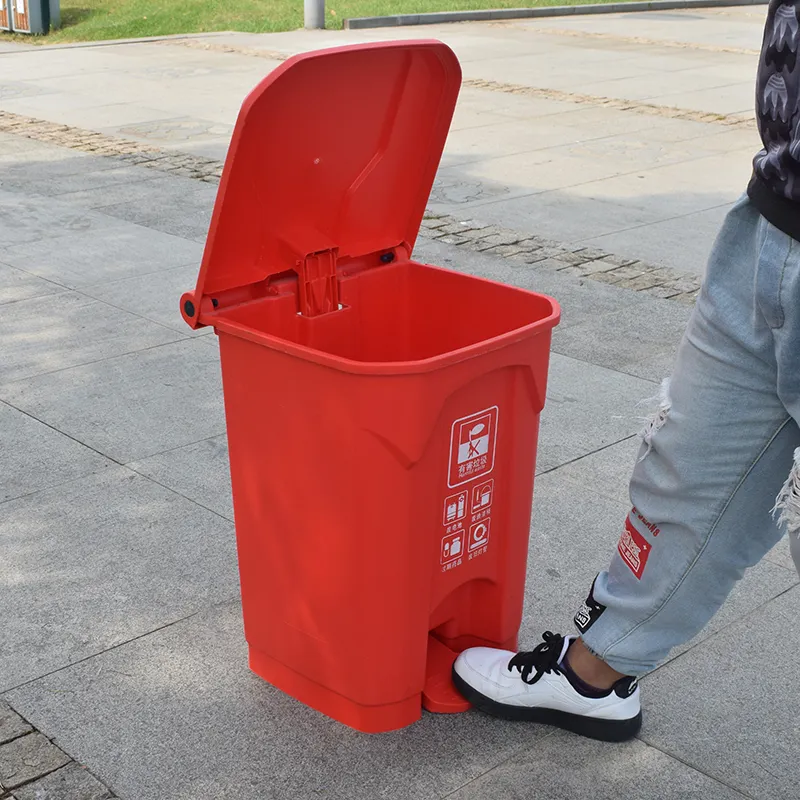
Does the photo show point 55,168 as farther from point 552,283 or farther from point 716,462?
point 716,462

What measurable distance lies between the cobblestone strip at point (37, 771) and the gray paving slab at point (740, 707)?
1.19 m

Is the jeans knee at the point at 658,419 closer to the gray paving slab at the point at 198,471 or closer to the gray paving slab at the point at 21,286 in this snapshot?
the gray paving slab at the point at 198,471

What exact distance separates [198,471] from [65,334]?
1.53 metres

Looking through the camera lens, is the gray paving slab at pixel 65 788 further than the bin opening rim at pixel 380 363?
Yes

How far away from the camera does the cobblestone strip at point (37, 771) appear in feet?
7.63

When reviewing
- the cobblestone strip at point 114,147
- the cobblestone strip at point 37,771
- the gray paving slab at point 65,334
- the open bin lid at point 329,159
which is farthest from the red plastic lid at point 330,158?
the cobblestone strip at point 114,147

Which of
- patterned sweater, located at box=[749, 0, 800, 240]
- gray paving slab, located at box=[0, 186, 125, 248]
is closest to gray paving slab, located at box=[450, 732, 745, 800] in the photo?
patterned sweater, located at box=[749, 0, 800, 240]

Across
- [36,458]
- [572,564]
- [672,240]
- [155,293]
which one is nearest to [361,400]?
[572,564]

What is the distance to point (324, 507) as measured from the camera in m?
2.32

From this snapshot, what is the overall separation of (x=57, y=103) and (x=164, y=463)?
7935 millimetres

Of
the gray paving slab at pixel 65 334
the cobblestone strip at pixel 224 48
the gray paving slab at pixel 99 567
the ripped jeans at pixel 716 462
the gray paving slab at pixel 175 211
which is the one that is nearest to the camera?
the ripped jeans at pixel 716 462

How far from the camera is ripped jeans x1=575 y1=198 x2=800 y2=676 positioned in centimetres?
199

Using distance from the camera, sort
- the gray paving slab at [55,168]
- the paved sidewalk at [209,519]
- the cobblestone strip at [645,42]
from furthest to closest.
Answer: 1. the cobblestone strip at [645,42]
2. the gray paving slab at [55,168]
3. the paved sidewalk at [209,519]

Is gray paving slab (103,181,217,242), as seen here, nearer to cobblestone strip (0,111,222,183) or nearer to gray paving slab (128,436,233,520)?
cobblestone strip (0,111,222,183)
